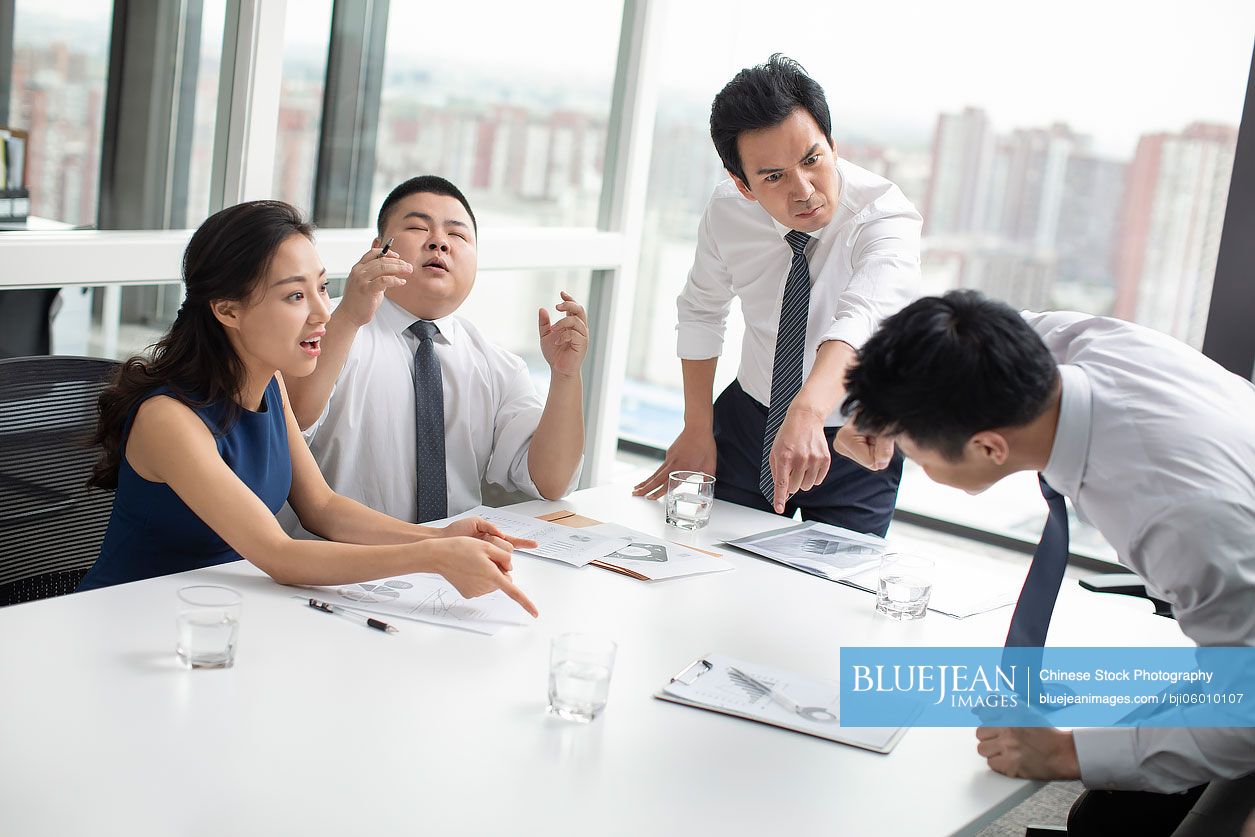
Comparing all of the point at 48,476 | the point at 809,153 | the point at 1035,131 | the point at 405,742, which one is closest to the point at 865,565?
the point at 809,153

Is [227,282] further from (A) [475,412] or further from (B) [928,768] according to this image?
(B) [928,768]

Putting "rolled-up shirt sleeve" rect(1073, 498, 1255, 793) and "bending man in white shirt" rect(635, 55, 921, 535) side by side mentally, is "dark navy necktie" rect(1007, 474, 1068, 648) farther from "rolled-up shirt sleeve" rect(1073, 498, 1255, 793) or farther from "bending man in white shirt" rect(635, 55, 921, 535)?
"bending man in white shirt" rect(635, 55, 921, 535)

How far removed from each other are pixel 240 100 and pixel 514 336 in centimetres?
129

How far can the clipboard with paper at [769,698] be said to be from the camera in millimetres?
1438

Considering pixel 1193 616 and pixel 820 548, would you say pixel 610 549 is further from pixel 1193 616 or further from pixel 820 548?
pixel 1193 616

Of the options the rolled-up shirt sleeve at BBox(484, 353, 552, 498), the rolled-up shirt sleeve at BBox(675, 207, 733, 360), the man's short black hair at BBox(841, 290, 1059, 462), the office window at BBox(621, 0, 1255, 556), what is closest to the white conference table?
the man's short black hair at BBox(841, 290, 1059, 462)

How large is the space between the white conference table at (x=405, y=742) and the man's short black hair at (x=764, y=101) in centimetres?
109

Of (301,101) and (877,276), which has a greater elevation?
(301,101)

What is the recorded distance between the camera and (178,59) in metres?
2.75

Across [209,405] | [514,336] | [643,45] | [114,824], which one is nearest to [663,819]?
[114,824]

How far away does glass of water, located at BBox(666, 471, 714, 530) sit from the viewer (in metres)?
2.24

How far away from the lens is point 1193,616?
138 cm

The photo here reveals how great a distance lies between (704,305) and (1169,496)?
62.0 inches

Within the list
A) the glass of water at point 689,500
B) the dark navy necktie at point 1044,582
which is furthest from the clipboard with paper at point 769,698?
the glass of water at point 689,500
